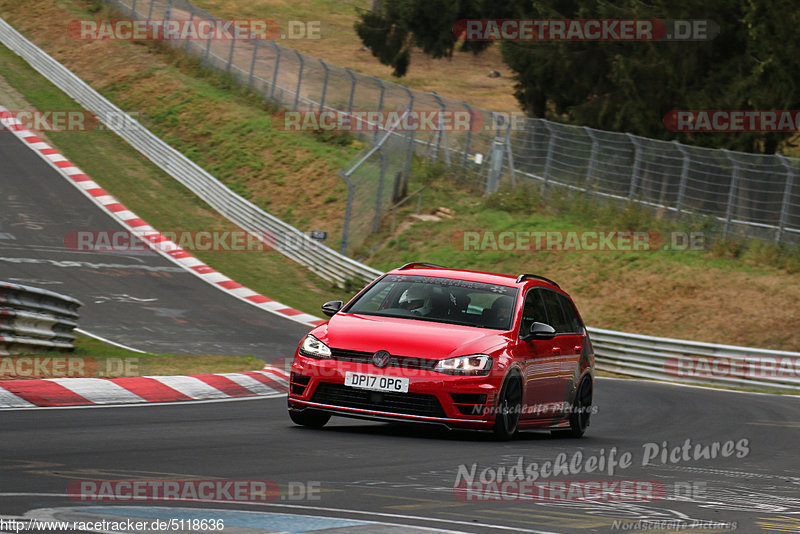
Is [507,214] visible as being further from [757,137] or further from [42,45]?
[42,45]

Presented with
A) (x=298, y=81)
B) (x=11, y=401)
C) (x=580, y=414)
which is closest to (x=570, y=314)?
(x=580, y=414)

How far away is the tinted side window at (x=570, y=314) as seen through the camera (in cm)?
1163

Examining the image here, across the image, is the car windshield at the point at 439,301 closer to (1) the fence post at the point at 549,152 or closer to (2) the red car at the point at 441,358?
(2) the red car at the point at 441,358

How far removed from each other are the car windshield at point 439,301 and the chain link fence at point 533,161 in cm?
1588

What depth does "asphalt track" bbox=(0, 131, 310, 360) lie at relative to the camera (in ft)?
63.4

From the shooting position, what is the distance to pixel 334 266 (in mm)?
29062

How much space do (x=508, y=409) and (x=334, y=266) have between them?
1949 cm

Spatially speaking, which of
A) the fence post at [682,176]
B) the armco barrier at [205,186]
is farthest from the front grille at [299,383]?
the fence post at [682,176]

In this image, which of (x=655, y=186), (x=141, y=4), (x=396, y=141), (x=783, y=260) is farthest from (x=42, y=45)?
(x=783, y=260)

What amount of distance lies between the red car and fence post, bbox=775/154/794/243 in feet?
49.1

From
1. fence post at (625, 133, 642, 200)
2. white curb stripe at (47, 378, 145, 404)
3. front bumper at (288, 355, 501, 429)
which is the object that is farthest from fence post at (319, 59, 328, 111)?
front bumper at (288, 355, 501, 429)

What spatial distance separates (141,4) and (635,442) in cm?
4231

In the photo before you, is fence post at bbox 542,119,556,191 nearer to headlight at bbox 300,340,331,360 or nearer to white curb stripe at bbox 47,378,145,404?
white curb stripe at bbox 47,378,145,404

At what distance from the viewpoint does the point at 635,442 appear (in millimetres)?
10844
